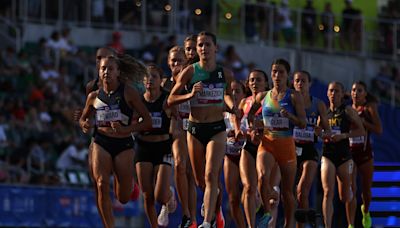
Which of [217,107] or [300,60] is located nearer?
[217,107]

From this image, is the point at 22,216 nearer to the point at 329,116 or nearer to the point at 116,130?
the point at 329,116

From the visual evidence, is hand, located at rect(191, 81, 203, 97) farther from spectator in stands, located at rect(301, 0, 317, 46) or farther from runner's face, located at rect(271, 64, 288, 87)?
spectator in stands, located at rect(301, 0, 317, 46)

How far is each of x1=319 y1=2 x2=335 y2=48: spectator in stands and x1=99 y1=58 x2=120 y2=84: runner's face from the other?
2040cm

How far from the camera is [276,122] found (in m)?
21.8

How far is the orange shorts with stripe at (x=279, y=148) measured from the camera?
71.1ft

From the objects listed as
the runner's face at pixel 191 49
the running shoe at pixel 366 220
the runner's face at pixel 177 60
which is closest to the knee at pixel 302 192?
the running shoe at pixel 366 220

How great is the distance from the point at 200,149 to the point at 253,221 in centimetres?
174

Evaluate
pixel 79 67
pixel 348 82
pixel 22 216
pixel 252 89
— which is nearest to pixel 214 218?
pixel 252 89

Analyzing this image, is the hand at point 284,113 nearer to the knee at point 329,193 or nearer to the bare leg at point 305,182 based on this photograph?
the bare leg at point 305,182

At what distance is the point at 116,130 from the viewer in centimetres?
2022

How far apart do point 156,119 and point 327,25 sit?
63.2 ft

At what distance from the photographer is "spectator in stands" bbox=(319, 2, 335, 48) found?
40.3 m

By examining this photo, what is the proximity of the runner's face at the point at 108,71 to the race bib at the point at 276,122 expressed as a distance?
2.55 meters

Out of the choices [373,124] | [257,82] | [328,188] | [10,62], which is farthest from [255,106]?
[10,62]
